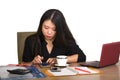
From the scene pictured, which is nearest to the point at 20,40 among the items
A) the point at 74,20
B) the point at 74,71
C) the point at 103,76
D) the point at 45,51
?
the point at 45,51

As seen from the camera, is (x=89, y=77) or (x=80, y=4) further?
(x=80, y=4)

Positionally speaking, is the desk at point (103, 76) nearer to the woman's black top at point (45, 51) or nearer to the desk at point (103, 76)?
the desk at point (103, 76)

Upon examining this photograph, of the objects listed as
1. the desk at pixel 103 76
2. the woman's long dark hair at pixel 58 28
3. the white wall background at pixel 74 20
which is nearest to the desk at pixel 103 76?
the desk at pixel 103 76

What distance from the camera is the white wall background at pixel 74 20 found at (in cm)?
309

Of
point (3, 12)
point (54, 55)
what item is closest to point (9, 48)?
point (3, 12)

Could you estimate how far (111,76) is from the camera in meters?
1.69

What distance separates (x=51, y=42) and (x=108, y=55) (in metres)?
0.61

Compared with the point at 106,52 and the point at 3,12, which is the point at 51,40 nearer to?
the point at 106,52

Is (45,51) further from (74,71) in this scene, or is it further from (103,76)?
(103,76)

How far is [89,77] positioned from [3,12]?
1699 mm

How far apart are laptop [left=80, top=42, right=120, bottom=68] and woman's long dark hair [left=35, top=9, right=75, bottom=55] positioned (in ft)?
1.27

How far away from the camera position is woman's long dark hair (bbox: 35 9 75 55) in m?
2.28

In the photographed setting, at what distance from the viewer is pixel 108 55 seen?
1.95 m

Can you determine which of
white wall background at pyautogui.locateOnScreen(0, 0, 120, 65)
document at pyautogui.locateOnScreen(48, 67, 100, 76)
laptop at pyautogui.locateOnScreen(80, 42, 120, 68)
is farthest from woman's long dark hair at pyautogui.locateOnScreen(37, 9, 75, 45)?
white wall background at pyautogui.locateOnScreen(0, 0, 120, 65)
